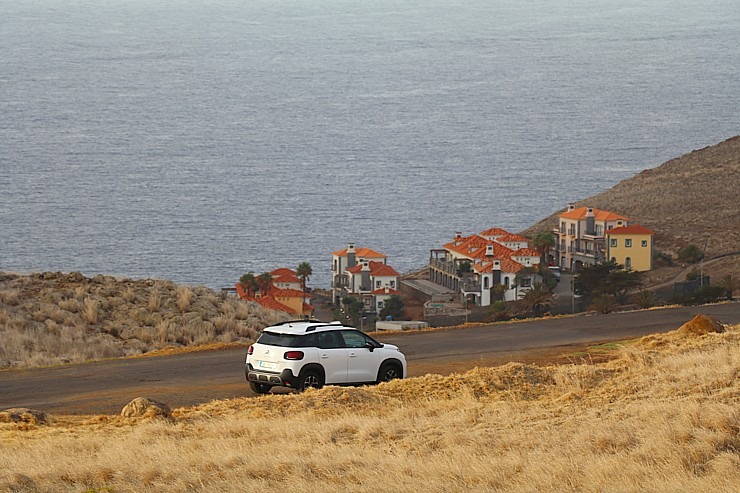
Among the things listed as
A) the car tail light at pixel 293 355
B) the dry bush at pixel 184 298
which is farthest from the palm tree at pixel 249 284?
the car tail light at pixel 293 355

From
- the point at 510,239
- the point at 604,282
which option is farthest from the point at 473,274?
the point at 604,282

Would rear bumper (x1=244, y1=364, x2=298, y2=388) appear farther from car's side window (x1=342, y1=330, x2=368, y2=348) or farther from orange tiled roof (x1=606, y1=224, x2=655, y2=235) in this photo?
orange tiled roof (x1=606, y1=224, x2=655, y2=235)

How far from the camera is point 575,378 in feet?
61.8

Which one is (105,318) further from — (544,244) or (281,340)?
(544,244)

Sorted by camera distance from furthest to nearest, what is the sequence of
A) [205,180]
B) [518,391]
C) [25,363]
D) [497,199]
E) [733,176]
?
[205,180]
[497,199]
[733,176]
[25,363]
[518,391]

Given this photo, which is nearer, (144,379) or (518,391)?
(518,391)

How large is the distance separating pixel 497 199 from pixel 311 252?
5229 cm

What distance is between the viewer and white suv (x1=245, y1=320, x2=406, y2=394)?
18.1m

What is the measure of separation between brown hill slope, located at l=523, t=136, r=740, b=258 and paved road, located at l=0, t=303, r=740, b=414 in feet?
171

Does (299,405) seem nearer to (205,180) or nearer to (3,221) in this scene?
(3,221)

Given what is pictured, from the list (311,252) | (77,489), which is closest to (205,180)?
(311,252)

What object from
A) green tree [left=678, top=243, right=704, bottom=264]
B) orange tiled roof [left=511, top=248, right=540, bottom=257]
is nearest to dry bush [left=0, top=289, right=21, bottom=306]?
A: orange tiled roof [left=511, top=248, right=540, bottom=257]

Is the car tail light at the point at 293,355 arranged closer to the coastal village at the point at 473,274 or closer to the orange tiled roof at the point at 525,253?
the coastal village at the point at 473,274

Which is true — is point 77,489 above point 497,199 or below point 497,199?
below
